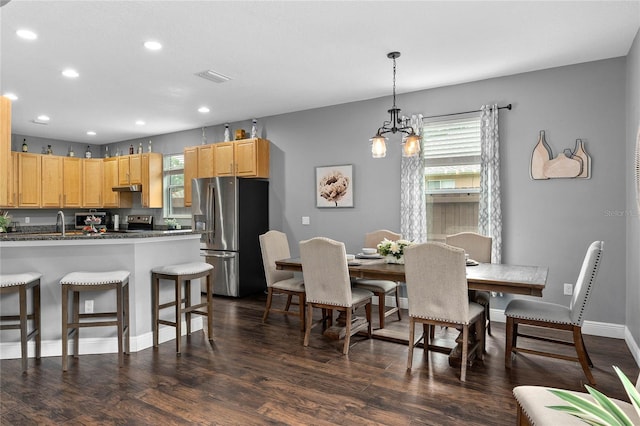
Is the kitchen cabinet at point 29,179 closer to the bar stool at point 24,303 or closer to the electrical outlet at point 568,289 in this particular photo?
the bar stool at point 24,303

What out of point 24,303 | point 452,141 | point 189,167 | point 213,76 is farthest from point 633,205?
point 189,167

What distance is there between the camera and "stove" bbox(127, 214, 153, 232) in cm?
739

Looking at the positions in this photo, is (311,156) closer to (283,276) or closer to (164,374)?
(283,276)

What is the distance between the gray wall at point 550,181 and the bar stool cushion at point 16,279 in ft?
11.2

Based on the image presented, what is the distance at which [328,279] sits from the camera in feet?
11.1

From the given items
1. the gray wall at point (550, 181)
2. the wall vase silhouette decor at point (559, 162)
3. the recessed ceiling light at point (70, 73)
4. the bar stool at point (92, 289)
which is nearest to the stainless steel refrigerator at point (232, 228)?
the gray wall at point (550, 181)

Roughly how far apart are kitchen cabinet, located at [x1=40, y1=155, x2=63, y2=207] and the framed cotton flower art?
16.4 ft

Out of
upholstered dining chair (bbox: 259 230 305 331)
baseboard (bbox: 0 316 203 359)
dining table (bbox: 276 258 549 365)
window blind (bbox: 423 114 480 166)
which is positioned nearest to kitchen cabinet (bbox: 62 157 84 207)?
baseboard (bbox: 0 316 203 359)

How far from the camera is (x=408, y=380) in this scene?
282cm

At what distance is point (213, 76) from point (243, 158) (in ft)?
5.96

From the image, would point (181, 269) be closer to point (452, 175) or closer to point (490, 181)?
point (452, 175)

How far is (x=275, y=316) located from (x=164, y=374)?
1.70 m

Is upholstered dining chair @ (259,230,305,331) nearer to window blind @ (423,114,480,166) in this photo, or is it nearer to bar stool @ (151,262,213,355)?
bar stool @ (151,262,213,355)

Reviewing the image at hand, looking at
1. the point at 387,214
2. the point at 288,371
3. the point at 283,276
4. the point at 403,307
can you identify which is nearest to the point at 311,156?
the point at 387,214
